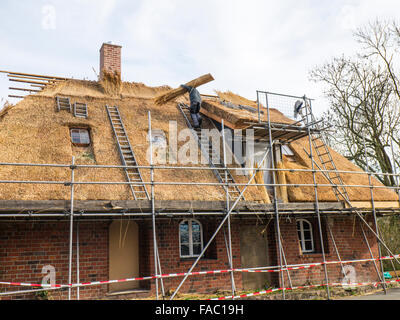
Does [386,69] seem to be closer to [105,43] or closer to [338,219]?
[338,219]

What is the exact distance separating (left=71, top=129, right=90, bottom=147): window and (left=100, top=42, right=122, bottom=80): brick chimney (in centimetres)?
407

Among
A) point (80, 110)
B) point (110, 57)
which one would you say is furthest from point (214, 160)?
point (110, 57)

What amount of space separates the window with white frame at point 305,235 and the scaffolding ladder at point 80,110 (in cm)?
756

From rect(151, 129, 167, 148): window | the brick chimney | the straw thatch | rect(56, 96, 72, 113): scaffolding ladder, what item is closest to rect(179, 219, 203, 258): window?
the straw thatch

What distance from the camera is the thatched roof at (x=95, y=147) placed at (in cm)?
841

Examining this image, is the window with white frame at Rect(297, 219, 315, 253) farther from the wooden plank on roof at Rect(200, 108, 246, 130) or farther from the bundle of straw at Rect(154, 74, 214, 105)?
the bundle of straw at Rect(154, 74, 214, 105)

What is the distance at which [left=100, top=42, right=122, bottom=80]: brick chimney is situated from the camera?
14.0m

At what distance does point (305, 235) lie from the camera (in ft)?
40.1

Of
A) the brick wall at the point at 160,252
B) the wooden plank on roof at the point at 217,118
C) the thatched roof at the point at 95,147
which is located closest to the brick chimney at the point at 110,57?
the thatched roof at the point at 95,147

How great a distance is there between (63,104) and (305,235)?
28.7ft

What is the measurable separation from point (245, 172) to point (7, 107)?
23.3 feet

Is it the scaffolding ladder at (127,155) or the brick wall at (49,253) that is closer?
the brick wall at (49,253)

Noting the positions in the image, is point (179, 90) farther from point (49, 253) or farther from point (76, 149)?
point (49, 253)

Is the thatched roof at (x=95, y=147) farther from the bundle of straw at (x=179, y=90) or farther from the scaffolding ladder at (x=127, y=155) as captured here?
the bundle of straw at (x=179, y=90)
